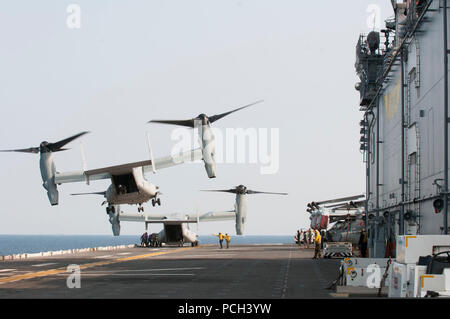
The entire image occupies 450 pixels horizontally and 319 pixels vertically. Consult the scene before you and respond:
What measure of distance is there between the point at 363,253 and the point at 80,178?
75.9 ft

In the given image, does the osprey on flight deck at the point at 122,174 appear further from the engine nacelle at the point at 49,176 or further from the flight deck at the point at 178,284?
the flight deck at the point at 178,284

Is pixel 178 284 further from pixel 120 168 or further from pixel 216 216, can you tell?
pixel 216 216

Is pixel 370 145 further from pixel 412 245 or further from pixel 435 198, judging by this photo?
pixel 412 245

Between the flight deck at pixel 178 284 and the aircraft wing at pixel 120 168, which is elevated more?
the aircraft wing at pixel 120 168

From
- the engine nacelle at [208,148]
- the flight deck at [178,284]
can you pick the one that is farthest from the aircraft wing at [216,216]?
the flight deck at [178,284]

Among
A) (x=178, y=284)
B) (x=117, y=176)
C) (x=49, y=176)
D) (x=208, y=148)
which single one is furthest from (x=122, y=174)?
(x=178, y=284)

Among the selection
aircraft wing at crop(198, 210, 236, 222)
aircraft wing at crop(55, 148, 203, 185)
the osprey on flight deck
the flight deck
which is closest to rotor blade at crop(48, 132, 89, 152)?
the osprey on flight deck

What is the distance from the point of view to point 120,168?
1922 inches

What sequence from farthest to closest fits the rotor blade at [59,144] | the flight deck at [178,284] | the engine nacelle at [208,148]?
the rotor blade at [59,144], the engine nacelle at [208,148], the flight deck at [178,284]

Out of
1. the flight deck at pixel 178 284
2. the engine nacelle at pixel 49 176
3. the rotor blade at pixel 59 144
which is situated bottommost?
A: the flight deck at pixel 178 284

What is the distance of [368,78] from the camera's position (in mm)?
54312

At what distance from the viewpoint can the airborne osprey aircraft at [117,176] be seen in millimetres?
49375
